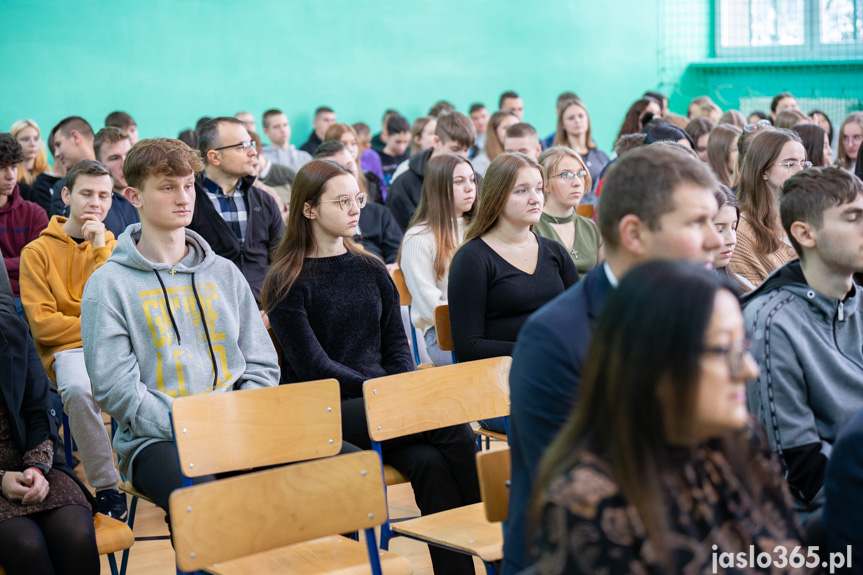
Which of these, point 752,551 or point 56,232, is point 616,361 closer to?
point 752,551

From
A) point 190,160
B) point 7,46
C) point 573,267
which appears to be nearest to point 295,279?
point 190,160

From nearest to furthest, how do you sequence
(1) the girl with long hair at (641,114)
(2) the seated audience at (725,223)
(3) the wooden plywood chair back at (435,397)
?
1. (3) the wooden plywood chair back at (435,397)
2. (2) the seated audience at (725,223)
3. (1) the girl with long hair at (641,114)

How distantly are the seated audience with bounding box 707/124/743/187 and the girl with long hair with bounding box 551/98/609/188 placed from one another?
1.40m

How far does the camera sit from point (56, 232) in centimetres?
325

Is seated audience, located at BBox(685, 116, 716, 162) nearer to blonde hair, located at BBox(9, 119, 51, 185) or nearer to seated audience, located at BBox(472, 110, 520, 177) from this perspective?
seated audience, located at BBox(472, 110, 520, 177)

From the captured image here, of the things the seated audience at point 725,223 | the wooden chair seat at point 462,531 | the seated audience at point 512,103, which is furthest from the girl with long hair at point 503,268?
the seated audience at point 512,103

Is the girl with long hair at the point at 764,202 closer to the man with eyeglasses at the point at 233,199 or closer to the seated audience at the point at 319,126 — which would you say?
the man with eyeglasses at the point at 233,199

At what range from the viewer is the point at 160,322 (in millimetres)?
2455

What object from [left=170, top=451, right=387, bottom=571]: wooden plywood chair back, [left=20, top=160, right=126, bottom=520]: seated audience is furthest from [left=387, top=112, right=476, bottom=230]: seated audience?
[left=170, top=451, right=387, bottom=571]: wooden plywood chair back

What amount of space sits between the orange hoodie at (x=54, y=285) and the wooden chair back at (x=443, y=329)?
1.22 m

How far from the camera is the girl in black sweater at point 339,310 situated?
8.39 ft

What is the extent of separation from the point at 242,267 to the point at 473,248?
1354 millimetres

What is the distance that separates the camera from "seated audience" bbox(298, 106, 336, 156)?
809 cm

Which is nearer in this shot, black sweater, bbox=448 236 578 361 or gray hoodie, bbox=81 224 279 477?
gray hoodie, bbox=81 224 279 477
